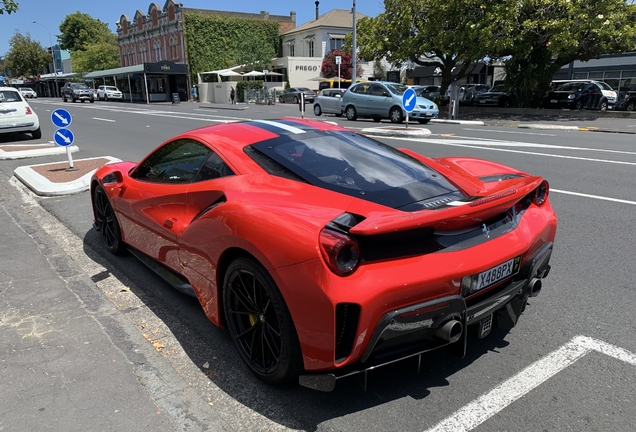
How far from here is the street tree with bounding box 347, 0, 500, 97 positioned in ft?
76.5

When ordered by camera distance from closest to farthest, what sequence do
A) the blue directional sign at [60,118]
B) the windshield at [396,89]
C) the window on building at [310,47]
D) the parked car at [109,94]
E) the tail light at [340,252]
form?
1. the tail light at [340,252]
2. the blue directional sign at [60,118]
3. the windshield at [396,89]
4. the parked car at [109,94]
5. the window on building at [310,47]

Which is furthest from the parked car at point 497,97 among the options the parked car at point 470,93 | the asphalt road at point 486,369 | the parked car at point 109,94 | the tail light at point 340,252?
the parked car at point 109,94

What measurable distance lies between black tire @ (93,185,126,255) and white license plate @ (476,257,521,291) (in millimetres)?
3452

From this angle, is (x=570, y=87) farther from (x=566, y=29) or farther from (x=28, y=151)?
(x=28, y=151)

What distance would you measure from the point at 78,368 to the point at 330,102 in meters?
23.3

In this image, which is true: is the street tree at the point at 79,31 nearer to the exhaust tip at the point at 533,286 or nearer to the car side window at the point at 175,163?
the car side window at the point at 175,163

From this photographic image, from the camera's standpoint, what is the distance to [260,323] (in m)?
2.67

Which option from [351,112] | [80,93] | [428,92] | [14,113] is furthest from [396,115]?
[80,93]

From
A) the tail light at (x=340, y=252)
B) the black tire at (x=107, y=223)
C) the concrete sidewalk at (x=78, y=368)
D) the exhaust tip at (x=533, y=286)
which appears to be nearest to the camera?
the tail light at (x=340, y=252)

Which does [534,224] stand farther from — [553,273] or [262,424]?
[262,424]

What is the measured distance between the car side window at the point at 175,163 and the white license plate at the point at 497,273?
6.58ft

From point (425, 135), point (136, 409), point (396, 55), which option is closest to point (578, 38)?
point (396, 55)

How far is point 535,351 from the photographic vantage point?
118 inches

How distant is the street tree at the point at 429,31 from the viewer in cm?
2333
